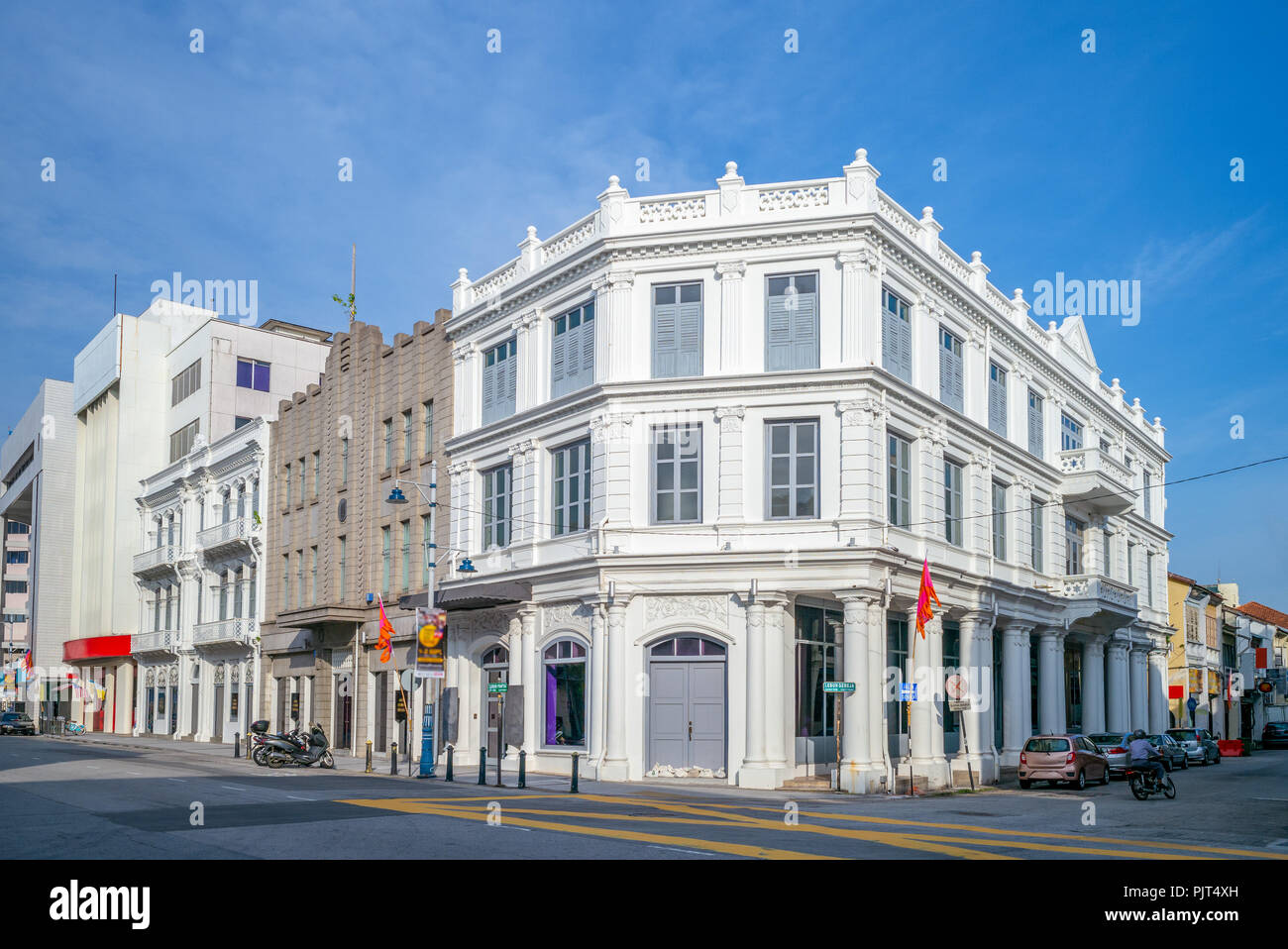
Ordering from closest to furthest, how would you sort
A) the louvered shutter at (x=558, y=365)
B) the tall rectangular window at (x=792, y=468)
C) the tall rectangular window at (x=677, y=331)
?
the tall rectangular window at (x=792, y=468)
the tall rectangular window at (x=677, y=331)
the louvered shutter at (x=558, y=365)

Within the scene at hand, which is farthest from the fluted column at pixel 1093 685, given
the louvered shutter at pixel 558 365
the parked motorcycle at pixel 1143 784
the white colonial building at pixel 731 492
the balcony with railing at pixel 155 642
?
the balcony with railing at pixel 155 642

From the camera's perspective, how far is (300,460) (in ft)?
158

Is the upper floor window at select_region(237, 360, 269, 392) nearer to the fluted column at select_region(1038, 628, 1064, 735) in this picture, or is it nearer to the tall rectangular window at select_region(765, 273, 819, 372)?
the tall rectangular window at select_region(765, 273, 819, 372)

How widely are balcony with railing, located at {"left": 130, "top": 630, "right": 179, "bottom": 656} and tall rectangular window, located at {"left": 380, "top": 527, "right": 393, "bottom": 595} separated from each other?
869 inches

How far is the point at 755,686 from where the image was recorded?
1125 inches

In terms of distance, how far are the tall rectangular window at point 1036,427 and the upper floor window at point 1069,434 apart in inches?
82.2

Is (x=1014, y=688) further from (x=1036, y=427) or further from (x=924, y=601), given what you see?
(x=924, y=601)

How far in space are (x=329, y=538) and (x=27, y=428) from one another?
5669 cm

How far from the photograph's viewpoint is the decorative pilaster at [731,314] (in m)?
30.3

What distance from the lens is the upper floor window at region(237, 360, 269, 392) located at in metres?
60.6

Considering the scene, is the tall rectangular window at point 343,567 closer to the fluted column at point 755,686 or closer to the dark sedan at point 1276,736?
the fluted column at point 755,686

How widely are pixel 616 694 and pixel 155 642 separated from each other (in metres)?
39.0

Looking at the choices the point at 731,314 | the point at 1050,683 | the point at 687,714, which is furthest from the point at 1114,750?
the point at 731,314
